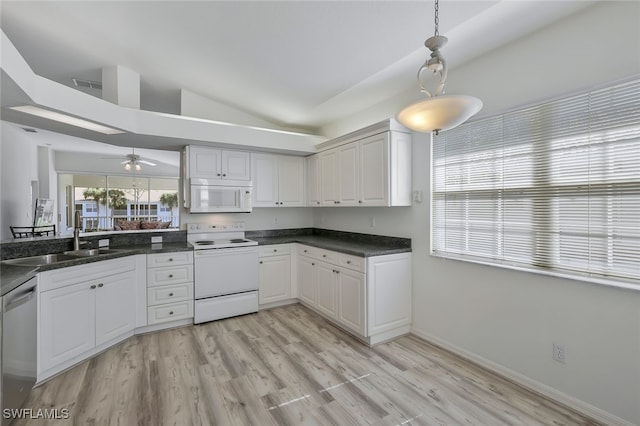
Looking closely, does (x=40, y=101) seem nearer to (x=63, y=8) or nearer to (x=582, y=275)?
(x=63, y=8)

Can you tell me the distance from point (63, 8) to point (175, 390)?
10.4 feet

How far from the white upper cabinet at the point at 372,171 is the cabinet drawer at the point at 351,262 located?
65 centimetres

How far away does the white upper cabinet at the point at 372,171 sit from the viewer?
2.96 m

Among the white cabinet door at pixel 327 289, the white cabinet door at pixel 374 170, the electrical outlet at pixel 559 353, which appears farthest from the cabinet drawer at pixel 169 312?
the electrical outlet at pixel 559 353

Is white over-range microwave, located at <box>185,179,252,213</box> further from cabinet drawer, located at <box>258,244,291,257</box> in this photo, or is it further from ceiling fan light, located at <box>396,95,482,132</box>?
ceiling fan light, located at <box>396,95,482,132</box>

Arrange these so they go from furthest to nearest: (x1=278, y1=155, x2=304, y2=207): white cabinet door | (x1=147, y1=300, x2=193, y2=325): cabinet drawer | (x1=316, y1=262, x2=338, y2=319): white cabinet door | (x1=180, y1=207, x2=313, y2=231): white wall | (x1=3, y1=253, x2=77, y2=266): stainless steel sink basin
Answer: (x1=278, y1=155, x2=304, y2=207): white cabinet door
(x1=180, y1=207, x2=313, y2=231): white wall
(x1=316, y1=262, x2=338, y2=319): white cabinet door
(x1=147, y1=300, x2=193, y2=325): cabinet drawer
(x1=3, y1=253, x2=77, y2=266): stainless steel sink basin

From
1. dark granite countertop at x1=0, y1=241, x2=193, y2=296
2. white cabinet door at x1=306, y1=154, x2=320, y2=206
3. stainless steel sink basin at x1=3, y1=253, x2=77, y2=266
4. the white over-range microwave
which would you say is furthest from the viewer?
white cabinet door at x1=306, y1=154, x2=320, y2=206

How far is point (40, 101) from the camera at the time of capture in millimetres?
2156

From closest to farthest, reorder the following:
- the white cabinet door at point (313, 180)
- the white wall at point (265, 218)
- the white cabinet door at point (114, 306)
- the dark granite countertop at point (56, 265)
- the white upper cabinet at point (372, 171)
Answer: the dark granite countertop at point (56, 265)
the white cabinet door at point (114, 306)
the white upper cabinet at point (372, 171)
the white wall at point (265, 218)
the white cabinet door at point (313, 180)

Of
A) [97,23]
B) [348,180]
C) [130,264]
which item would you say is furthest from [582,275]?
[97,23]

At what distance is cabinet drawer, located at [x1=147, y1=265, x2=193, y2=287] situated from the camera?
3164 mm

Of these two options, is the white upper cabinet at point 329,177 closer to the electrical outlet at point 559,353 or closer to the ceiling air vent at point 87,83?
the electrical outlet at point 559,353

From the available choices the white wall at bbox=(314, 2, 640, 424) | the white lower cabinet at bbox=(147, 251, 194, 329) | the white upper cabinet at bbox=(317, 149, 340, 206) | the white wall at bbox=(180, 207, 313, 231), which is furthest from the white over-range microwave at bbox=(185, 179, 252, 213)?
the white wall at bbox=(314, 2, 640, 424)

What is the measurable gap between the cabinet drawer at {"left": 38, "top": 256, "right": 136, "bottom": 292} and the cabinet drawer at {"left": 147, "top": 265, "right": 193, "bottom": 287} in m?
0.22
